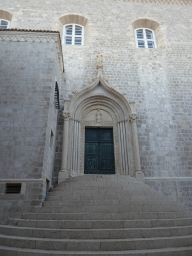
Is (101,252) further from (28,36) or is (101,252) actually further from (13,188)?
(28,36)

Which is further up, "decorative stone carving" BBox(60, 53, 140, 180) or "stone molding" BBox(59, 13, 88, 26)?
"stone molding" BBox(59, 13, 88, 26)

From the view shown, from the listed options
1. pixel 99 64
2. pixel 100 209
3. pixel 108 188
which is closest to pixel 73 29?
pixel 99 64

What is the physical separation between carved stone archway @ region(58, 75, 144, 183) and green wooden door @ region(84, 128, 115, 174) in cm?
27

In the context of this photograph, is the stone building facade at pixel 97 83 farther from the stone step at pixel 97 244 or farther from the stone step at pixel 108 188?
the stone step at pixel 97 244

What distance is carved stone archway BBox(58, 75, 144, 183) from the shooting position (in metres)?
8.68

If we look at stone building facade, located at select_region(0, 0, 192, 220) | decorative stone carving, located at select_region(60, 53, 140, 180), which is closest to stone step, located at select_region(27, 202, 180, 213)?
stone building facade, located at select_region(0, 0, 192, 220)

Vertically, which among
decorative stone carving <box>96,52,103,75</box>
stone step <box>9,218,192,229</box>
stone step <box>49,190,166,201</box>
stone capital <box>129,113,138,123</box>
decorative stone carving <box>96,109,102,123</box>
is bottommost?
stone step <box>9,218,192,229</box>

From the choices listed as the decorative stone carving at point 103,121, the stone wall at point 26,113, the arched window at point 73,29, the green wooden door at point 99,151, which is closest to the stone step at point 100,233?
the stone wall at point 26,113

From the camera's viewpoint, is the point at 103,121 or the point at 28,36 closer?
the point at 28,36

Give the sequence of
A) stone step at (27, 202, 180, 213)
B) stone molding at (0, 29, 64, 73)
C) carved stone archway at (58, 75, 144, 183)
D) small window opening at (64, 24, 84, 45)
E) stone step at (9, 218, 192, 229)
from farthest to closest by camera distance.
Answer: small window opening at (64, 24, 84, 45), carved stone archway at (58, 75, 144, 183), stone molding at (0, 29, 64, 73), stone step at (27, 202, 180, 213), stone step at (9, 218, 192, 229)

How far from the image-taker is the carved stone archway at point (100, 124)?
8680 mm

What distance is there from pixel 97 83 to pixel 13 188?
640cm

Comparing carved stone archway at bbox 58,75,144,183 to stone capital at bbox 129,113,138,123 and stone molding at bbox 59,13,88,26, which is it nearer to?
stone capital at bbox 129,113,138,123

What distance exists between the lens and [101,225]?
14.7 feet
